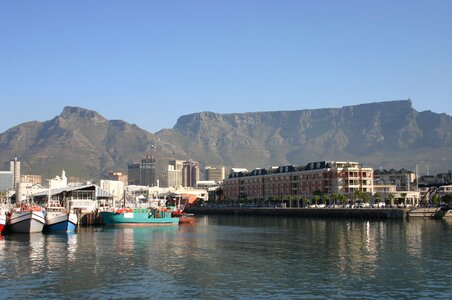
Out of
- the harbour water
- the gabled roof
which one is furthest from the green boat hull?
the harbour water

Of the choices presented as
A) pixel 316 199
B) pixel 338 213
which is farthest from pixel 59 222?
pixel 316 199

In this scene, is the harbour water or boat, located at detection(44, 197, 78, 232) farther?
boat, located at detection(44, 197, 78, 232)

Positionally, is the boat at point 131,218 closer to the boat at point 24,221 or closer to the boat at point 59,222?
the boat at point 59,222

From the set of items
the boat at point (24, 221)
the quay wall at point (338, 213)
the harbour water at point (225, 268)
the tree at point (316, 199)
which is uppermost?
the tree at point (316, 199)

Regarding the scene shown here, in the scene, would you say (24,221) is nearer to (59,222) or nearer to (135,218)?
(59,222)

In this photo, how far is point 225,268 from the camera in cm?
5369

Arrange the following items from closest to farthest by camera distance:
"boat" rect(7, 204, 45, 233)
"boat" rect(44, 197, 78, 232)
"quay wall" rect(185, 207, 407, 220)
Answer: "boat" rect(7, 204, 45, 233) → "boat" rect(44, 197, 78, 232) → "quay wall" rect(185, 207, 407, 220)

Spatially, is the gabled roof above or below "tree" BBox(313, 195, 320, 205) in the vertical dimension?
above

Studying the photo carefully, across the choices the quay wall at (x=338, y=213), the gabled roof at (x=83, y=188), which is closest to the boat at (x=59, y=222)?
the gabled roof at (x=83, y=188)

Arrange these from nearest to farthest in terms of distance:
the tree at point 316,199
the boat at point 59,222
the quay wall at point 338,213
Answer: the boat at point 59,222 → the quay wall at point 338,213 → the tree at point 316,199

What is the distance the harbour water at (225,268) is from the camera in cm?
4306

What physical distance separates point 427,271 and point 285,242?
29102 millimetres

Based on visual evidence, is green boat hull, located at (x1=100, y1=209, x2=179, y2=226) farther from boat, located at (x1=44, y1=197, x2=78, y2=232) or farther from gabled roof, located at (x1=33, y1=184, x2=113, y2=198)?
boat, located at (x1=44, y1=197, x2=78, y2=232)

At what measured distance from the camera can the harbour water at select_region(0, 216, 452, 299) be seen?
43.1m
